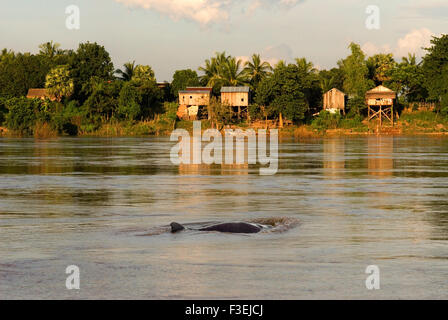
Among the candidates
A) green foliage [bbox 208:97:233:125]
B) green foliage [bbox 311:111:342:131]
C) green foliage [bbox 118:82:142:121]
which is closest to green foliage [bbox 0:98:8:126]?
green foliage [bbox 118:82:142:121]

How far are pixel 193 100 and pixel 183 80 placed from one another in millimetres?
11717

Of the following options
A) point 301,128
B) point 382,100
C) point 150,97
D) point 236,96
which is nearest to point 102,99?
point 150,97

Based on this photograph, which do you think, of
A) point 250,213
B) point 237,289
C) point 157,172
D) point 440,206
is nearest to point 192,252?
point 237,289

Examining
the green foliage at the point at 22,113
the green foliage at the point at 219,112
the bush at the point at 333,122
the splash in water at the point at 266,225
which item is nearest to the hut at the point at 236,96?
the green foliage at the point at 219,112

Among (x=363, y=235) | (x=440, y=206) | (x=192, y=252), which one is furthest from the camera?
(x=440, y=206)

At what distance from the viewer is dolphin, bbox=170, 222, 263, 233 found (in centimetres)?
1575

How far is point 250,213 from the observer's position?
19.4m

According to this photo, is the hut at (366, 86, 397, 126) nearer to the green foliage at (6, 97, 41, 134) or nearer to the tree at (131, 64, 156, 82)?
the tree at (131, 64, 156, 82)

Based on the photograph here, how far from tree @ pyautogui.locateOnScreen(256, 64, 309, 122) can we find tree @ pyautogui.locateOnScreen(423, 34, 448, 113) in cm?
1604

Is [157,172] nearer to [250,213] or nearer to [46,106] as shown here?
[250,213]

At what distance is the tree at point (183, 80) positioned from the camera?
117312 mm

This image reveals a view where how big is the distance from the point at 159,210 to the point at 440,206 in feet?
24.8

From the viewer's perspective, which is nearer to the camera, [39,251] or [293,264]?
[293,264]

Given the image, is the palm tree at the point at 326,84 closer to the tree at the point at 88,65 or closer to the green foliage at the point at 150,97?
the green foliage at the point at 150,97
